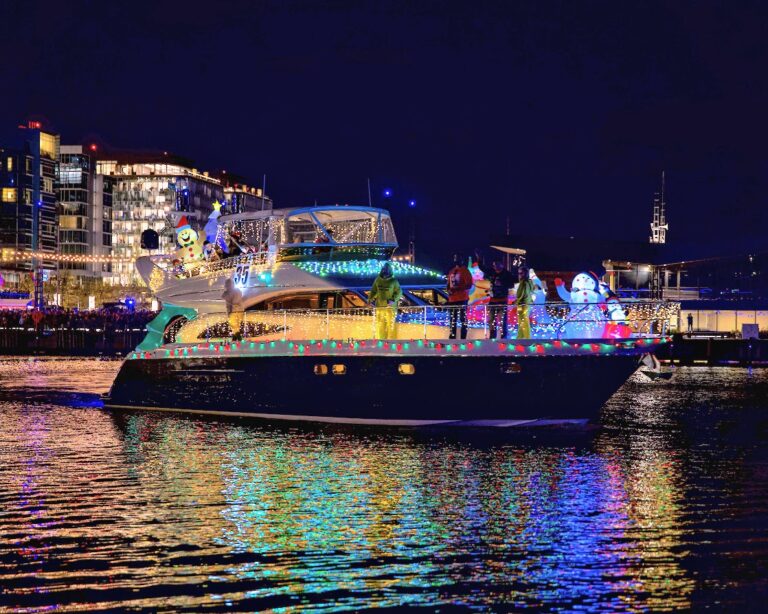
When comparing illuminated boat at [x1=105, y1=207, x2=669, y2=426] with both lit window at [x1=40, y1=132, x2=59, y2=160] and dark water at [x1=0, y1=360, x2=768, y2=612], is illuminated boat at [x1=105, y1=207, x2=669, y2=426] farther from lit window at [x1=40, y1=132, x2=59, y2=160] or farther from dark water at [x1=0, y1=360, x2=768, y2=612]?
lit window at [x1=40, y1=132, x2=59, y2=160]

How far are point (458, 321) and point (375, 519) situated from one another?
1009cm

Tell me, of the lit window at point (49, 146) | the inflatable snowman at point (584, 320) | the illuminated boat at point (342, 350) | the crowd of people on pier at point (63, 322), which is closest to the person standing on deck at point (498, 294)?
the illuminated boat at point (342, 350)

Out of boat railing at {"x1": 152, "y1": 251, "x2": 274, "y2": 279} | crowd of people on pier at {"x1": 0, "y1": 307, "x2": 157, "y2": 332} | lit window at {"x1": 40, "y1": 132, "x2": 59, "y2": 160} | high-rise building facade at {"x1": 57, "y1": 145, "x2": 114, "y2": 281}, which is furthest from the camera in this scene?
high-rise building facade at {"x1": 57, "y1": 145, "x2": 114, "y2": 281}

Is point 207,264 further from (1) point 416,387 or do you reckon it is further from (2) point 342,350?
(1) point 416,387

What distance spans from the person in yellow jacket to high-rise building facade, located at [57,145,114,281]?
513ft

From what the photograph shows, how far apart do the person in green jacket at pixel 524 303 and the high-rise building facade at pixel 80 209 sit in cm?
15843

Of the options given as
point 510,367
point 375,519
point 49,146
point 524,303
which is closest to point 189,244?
point 524,303

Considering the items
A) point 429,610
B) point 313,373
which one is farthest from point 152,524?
point 313,373

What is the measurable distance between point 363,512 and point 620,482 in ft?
16.4

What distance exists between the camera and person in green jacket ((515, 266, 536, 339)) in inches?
930

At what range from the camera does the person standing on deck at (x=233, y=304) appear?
1075 inches

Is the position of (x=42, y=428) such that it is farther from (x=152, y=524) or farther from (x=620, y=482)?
(x=620, y=482)

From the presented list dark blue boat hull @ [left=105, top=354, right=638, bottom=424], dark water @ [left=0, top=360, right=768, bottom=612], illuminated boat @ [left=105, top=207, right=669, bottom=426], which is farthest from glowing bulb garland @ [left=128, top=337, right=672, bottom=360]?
dark water @ [left=0, top=360, right=768, bottom=612]

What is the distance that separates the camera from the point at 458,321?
24.5m
